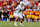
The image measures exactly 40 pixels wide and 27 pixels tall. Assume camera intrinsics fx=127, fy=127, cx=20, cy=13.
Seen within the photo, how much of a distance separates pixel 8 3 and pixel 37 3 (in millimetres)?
2542

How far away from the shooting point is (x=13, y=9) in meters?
11.1

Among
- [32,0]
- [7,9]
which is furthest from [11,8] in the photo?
[32,0]

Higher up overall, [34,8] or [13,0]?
[13,0]

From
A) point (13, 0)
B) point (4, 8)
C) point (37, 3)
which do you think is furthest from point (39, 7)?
point (4, 8)

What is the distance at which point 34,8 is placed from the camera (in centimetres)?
1080

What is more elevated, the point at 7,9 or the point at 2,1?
the point at 2,1

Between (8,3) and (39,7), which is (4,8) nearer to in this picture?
(8,3)

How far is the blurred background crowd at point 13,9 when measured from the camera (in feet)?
35.2

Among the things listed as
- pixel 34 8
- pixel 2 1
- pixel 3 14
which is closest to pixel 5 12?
pixel 3 14

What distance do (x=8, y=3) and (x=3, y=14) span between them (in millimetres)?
1078

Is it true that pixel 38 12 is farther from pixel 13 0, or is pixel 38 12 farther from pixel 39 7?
pixel 13 0

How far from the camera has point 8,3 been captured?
11.3 meters

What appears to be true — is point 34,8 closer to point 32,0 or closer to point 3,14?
point 32,0

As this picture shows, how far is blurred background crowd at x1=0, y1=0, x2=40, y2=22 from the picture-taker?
10717 mm
